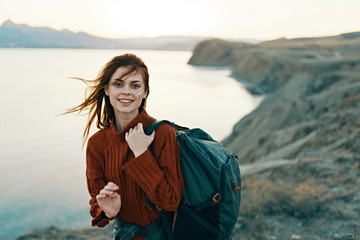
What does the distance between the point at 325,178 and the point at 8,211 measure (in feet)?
25.8

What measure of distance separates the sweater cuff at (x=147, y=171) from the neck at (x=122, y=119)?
0.34m

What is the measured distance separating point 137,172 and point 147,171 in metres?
0.06

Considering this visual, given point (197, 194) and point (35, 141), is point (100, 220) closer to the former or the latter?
point (197, 194)

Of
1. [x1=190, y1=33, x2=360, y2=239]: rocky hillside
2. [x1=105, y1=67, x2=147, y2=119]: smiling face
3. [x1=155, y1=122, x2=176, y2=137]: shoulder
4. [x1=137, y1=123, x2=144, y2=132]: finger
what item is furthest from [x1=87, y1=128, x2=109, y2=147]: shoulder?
[x1=190, y1=33, x2=360, y2=239]: rocky hillside

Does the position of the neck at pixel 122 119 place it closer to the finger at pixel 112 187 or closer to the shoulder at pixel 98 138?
the shoulder at pixel 98 138

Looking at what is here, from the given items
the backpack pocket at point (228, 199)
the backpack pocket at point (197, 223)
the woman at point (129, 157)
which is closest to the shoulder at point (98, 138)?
the woman at point (129, 157)

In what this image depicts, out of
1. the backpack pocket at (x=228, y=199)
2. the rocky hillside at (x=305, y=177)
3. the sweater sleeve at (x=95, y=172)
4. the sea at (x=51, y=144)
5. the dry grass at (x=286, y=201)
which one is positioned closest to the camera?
the backpack pocket at (x=228, y=199)

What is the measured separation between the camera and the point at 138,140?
6.13 ft

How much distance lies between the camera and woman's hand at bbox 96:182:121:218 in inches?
75.0

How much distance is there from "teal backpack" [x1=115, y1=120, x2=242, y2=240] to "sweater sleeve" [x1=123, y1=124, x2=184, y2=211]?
2.1 inches

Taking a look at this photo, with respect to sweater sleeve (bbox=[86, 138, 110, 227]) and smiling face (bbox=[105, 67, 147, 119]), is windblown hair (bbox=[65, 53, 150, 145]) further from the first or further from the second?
sweater sleeve (bbox=[86, 138, 110, 227])

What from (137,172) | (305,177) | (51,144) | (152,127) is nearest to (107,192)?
(137,172)

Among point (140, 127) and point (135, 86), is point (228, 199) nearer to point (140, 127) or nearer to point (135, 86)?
point (140, 127)

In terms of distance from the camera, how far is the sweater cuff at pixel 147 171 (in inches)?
71.9
